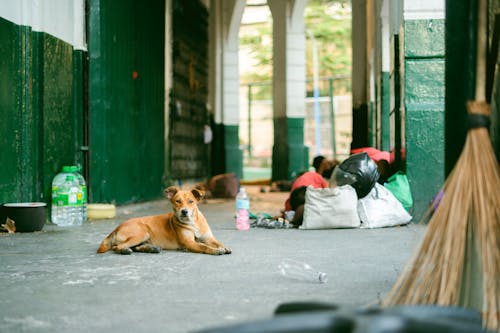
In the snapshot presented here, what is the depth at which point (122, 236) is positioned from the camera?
4.51m

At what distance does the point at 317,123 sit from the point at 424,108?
10156 millimetres

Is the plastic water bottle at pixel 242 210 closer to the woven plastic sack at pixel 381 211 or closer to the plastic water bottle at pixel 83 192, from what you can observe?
the woven plastic sack at pixel 381 211

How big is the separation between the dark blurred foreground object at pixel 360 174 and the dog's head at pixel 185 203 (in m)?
2.15

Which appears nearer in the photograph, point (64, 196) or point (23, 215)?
point (23, 215)

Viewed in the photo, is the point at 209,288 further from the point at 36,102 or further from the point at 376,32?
the point at 376,32

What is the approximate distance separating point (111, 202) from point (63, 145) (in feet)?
4.35

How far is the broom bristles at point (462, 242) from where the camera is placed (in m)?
1.97

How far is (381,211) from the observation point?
20.1ft

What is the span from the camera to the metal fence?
1605 centimetres

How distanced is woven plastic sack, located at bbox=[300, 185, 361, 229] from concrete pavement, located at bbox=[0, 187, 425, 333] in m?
0.41

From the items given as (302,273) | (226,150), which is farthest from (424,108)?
(226,150)

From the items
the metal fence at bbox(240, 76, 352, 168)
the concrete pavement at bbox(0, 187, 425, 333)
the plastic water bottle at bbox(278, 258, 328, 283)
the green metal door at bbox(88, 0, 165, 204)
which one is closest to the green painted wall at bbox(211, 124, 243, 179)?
the metal fence at bbox(240, 76, 352, 168)

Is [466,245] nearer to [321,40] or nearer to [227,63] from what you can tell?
[227,63]

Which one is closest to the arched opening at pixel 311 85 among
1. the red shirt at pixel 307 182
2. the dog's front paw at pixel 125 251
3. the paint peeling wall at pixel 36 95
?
the red shirt at pixel 307 182
